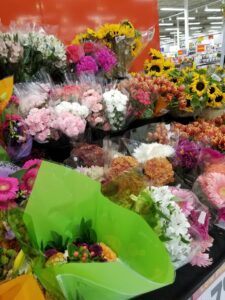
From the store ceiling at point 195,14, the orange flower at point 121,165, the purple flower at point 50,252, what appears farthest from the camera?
the store ceiling at point 195,14

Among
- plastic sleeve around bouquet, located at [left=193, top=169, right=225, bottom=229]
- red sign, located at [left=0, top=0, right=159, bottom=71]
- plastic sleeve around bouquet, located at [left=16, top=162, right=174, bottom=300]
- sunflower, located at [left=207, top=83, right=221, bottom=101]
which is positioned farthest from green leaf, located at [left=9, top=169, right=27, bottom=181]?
red sign, located at [left=0, top=0, right=159, bottom=71]

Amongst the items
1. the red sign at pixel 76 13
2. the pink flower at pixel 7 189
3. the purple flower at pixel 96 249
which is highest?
the red sign at pixel 76 13

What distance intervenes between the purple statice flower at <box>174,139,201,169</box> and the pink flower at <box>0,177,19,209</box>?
1.82 ft

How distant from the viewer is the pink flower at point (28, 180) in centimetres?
91

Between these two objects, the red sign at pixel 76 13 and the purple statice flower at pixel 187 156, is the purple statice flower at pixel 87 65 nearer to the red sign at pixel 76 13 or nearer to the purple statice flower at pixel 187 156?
the purple statice flower at pixel 187 156

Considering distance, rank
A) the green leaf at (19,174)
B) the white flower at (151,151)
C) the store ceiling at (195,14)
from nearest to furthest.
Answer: the green leaf at (19,174)
the white flower at (151,151)
the store ceiling at (195,14)

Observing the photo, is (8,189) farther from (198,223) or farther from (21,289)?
(198,223)

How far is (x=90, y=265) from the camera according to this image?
1.67ft

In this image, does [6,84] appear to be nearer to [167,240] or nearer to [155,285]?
[167,240]

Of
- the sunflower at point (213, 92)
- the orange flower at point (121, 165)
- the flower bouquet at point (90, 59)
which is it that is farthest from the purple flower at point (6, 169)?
the sunflower at point (213, 92)

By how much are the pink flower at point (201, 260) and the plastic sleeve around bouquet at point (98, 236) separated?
0.97 feet

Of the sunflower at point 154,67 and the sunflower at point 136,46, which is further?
the sunflower at point 154,67

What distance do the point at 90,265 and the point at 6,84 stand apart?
2.98 ft

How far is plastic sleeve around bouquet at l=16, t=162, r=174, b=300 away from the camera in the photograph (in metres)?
0.52
